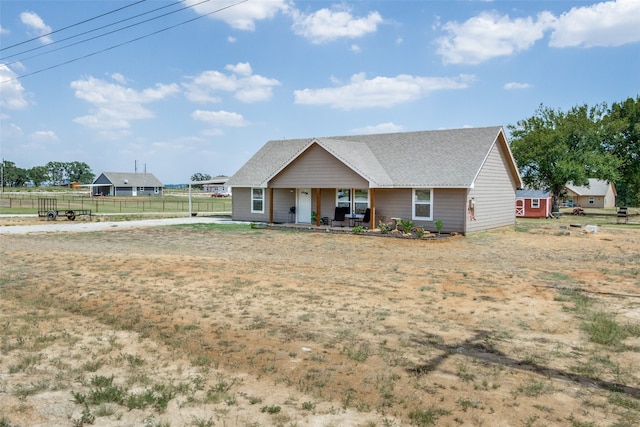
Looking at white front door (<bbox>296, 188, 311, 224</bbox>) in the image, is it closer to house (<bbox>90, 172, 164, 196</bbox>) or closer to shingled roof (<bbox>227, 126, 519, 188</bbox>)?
shingled roof (<bbox>227, 126, 519, 188</bbox>)

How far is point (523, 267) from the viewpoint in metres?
13.5

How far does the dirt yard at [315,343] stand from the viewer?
4695 mm

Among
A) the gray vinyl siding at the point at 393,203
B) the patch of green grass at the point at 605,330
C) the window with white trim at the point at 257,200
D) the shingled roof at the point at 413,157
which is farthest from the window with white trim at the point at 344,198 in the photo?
the patch of green grass at the point at 605,330

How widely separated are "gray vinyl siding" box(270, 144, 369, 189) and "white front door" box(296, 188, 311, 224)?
5.14ft

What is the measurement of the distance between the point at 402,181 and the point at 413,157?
8.75 ft

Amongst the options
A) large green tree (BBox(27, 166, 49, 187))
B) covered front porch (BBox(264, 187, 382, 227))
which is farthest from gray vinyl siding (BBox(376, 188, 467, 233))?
large green tree (BBox(27, 166, 49, 187))

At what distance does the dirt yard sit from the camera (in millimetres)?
4695

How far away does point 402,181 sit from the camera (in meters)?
24.2

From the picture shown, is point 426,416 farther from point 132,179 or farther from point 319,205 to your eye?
point 132,179

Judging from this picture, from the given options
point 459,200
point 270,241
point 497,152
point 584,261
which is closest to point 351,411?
point 584,261

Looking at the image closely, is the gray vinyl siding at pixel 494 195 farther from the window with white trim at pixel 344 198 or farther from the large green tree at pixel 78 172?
the large green tree at pixel 78 172

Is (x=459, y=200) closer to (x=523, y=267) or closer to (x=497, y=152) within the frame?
(x=497, y=152)

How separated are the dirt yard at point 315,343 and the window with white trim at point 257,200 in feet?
54.2

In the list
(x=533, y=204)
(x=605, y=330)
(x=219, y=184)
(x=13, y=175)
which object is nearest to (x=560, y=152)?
(x=533, y=204)
